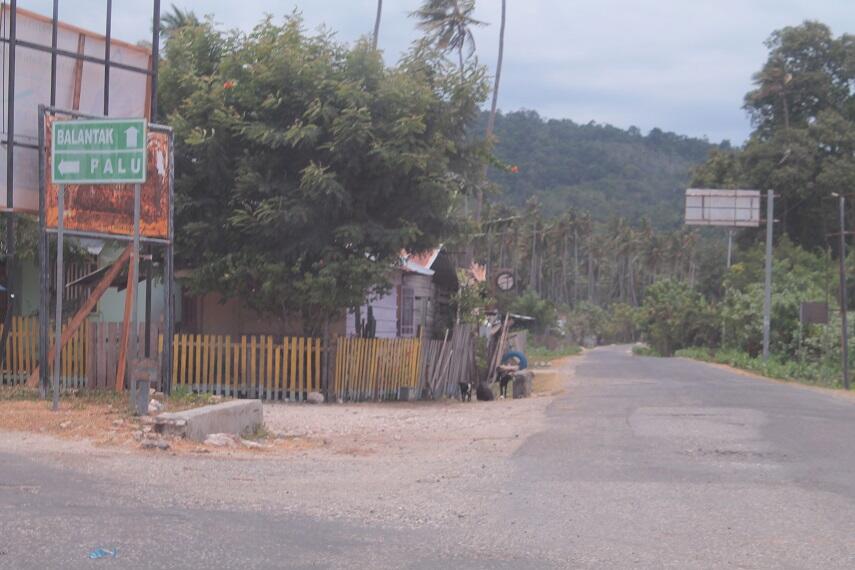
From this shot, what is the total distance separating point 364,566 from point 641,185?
138 metres

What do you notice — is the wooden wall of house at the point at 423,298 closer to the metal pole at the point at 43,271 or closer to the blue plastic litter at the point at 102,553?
the metal pole at the point at 43,271

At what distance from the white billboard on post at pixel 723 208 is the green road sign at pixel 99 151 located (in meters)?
30.1

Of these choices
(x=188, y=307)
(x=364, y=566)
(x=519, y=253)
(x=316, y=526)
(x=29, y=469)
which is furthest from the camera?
(x=519, y=253)

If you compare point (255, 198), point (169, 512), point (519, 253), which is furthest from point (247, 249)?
point (519, 253)

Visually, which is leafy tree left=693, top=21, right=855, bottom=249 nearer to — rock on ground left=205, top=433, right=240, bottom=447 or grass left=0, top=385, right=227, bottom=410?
grass left=0, top=385, right=227, bottom=410

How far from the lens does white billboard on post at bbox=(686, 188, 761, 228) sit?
3950cm

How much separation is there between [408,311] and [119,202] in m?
13.9

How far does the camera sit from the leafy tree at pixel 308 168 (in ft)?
60.9

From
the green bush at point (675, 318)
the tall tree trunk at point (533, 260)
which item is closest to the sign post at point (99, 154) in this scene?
the green bush at point (675, 318)

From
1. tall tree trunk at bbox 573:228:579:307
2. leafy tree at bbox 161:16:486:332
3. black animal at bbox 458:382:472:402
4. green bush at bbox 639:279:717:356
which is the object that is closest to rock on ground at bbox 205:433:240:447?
A: leafy tree at bbox 161:16:486:332

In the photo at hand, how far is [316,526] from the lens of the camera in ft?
24.3

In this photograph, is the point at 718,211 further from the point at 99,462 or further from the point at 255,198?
→ the point at 99,462

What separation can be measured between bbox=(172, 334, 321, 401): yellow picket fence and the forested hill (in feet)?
337

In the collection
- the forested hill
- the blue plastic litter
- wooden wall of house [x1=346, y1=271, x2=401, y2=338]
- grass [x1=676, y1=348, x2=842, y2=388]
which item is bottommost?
grass [x1=676, y1=348, x2=842, y2=388]
